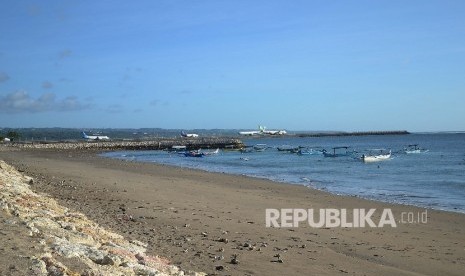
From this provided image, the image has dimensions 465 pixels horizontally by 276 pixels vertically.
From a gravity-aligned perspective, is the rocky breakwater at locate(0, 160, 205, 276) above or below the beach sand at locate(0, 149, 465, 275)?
above

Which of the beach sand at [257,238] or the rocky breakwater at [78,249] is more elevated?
the rocky breakwater at [78,249]

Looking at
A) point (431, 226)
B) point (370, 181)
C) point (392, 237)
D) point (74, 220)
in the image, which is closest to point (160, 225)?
point (74, 220)

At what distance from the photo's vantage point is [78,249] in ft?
21.6

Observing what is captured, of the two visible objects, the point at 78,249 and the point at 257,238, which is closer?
the point at 78,249

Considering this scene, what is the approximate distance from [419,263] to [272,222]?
462cm

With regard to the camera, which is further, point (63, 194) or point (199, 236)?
point (63, 194)

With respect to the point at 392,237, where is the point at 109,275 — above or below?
above

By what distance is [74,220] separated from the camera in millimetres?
9703

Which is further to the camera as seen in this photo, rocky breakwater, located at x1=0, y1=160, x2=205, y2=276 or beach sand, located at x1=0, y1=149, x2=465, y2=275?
beach sand, located at x1=0, y1=149, x2=465, y2=275

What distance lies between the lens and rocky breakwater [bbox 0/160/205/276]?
18.6 feet

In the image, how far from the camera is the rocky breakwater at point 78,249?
566cm

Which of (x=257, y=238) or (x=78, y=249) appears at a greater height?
(x=78, y=249)

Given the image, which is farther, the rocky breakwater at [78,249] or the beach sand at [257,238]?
the beach sand at [257,238]

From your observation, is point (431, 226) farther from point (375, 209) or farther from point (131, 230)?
point (131, 230)
